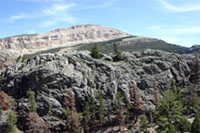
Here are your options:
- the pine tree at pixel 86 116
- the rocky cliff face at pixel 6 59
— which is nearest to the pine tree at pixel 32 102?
the pine tree at pixel 86 116

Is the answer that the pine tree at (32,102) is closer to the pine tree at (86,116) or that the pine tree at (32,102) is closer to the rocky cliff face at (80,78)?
the rocky cliff face at (80,78)

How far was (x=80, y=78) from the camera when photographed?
79438 millimetres

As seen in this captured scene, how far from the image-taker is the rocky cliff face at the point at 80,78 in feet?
242

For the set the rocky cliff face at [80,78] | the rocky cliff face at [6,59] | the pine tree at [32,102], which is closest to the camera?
the pine tree at [32,102]

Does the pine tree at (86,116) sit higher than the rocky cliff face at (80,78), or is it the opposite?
the rocky cliff face at (80,78)

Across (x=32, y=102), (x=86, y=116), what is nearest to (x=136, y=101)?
(x=86, y=116)

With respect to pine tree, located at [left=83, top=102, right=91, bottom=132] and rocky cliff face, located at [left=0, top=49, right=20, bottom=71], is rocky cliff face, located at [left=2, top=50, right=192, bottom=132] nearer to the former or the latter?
pine tree, located at [left=83, top=102, right=91, bottom=132]

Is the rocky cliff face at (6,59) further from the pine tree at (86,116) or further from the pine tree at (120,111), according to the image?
the pine tree at (120,111)

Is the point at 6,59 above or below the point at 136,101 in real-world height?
above

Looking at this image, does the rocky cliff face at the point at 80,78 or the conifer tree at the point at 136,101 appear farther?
the rocky cliff face at the point at 80,78

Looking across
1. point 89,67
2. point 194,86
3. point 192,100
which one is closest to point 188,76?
point 194,86

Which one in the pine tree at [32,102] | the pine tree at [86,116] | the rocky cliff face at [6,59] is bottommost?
the pine tree at [86,116]

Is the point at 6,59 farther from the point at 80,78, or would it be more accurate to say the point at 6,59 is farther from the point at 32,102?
the point at 80,78

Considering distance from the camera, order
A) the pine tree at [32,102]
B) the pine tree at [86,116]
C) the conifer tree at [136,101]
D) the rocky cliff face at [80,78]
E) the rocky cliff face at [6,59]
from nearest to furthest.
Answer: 1. the pine tree at [32,102]
2. the pine tree at [86,116]
3. the conifer tree at [136,101]
4. the rocky cliff face at [80,78]
5. the rocky cliff face at [6,59]
